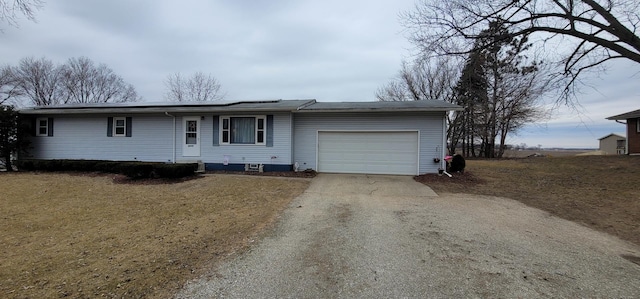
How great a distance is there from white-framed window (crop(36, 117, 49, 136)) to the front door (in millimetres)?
7510

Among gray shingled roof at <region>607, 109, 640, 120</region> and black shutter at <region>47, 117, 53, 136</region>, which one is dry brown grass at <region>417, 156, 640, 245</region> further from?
black shutter at <region>47, 117, 53, 136</region>

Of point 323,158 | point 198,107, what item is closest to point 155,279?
point 323,158

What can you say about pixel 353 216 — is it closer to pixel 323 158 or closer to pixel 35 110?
pixel 323 158

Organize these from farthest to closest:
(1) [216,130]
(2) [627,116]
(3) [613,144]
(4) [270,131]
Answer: (3) [613,144] → (2) [627,116] → (1) [216,130] → (4) [270,131]

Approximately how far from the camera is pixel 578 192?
362 inches

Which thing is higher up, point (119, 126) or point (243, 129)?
point (119, 126)

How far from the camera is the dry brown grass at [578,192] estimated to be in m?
6.26

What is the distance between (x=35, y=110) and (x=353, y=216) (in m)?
17.1

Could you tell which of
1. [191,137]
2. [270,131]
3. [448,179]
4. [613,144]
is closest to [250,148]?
[270,131]

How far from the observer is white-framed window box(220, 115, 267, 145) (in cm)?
1284

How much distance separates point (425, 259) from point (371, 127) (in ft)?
29.6

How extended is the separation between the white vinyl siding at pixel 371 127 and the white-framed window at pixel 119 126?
8148 millimetres

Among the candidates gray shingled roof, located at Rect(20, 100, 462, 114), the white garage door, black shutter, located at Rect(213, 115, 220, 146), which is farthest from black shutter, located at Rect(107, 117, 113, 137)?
the white garage door

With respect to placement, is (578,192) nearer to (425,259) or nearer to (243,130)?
(425,259)
